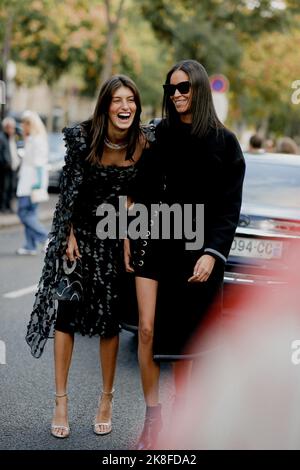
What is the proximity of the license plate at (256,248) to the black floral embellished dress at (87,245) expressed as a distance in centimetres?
183

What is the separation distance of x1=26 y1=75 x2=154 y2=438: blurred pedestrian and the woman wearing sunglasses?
165 millimetres

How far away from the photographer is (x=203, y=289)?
13.7 feet

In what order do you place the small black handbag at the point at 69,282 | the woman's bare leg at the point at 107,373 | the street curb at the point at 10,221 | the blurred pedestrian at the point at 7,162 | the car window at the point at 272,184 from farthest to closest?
1. the blurred pedestrian at the point at 7,162
2. the street curb at the point at 10,221
3. the car window at the point at 272,184
4. the woman's bare leg at the point at 107,373
5. the small black handbag at the point at 69,282

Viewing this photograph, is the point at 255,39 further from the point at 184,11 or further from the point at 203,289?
the point at 203,289

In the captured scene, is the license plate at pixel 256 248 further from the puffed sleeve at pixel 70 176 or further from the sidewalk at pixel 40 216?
the sidewalk at pixel 40 216

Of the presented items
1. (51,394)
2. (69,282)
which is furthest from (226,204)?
(51,394)

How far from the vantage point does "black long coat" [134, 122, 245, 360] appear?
4.06m

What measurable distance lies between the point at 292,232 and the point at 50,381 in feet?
6.42

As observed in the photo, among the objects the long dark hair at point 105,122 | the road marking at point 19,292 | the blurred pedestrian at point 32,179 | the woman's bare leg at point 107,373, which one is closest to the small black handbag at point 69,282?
the woman's bare leg at point 107,373

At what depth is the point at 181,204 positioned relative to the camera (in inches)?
160

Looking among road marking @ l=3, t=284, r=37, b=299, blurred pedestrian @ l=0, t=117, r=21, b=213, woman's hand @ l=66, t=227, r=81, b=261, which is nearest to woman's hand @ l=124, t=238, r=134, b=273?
woman's hand @ l=66, t=227, r=81, b=261

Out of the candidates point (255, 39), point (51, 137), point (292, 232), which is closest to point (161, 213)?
point (292, 232)

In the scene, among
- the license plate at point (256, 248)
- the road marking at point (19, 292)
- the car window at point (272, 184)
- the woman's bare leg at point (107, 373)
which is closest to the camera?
the woman's bare leg at point (107, 373)

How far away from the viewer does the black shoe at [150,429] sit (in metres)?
4.07
